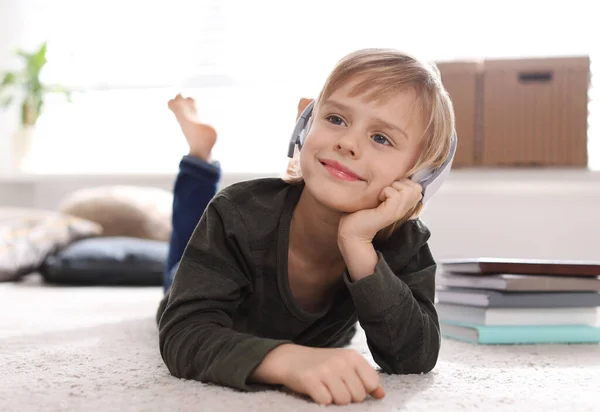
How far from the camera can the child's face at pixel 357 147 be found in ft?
3.11

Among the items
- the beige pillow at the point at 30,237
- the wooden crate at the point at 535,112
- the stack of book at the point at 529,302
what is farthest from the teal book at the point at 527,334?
the beige pillow at the point at 30,237

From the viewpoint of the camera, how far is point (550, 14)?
282cm

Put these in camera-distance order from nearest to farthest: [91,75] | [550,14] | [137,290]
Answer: [137,290] → [550,14] → [91,75]

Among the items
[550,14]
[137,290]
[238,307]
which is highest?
[550,14]

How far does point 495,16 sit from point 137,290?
1747 millimetres

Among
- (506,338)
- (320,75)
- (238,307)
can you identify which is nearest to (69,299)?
(238,307)

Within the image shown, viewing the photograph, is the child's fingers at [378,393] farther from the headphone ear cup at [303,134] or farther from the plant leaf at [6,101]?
the plant leaf at [6,101]

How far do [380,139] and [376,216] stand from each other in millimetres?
108

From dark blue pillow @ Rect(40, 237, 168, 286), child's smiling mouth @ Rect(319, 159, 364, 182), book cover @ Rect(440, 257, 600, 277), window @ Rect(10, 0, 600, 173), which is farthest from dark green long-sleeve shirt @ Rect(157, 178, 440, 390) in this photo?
window @ Rect(10, 0, 600, 173)

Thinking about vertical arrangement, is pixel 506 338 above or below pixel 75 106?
below

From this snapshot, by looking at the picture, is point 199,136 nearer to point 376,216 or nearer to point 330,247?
point 330,247

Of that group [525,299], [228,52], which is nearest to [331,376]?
[525,299]

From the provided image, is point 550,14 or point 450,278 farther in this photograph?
point 550,14

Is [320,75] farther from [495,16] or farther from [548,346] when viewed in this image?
[548,346]
